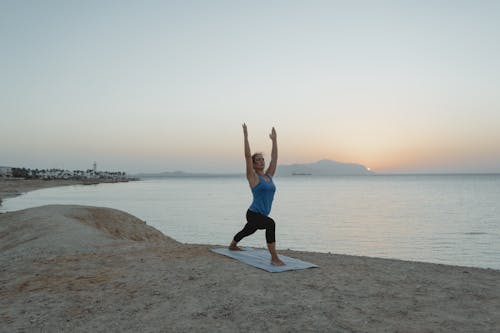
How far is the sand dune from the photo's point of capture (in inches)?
237

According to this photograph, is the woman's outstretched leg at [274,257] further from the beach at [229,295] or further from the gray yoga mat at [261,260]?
the beach at [229,295]

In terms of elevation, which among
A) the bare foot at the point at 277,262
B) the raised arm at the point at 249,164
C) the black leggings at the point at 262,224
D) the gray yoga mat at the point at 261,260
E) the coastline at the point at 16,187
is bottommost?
the coastline at the point at 16,187

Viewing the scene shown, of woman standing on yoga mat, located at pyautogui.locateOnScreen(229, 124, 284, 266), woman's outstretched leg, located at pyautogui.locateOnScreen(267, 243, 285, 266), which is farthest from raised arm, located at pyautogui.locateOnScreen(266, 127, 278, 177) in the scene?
woman's outstretched leg, located at pyautogui.locateOnScreen(267, 243, 285, 266)

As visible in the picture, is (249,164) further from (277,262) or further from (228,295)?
(228,295)

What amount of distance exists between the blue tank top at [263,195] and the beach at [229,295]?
1.30 metres

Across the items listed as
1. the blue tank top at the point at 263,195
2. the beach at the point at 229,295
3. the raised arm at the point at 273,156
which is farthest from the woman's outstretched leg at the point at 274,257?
the raised arm at the point at 273,156

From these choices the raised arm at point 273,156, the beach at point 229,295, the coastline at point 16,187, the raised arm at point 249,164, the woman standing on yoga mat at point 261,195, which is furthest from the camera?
the coastline at point 16,187

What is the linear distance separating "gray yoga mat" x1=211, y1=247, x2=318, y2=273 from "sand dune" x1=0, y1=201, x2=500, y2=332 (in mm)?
204

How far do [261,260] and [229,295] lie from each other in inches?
101

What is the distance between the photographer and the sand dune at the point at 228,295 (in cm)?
602

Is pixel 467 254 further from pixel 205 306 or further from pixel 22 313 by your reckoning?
pixel 22 313

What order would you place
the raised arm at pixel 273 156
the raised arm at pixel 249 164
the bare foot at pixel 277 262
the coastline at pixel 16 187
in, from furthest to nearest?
the coastline at pixel 16 187 → the raised arm at pixel 273 156 → the bare foot at pixel 277 262 → the raised arm at pixel 249 164

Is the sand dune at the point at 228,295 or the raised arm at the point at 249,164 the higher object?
the raised arm at the point at 249,164

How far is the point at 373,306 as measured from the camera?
666cm
